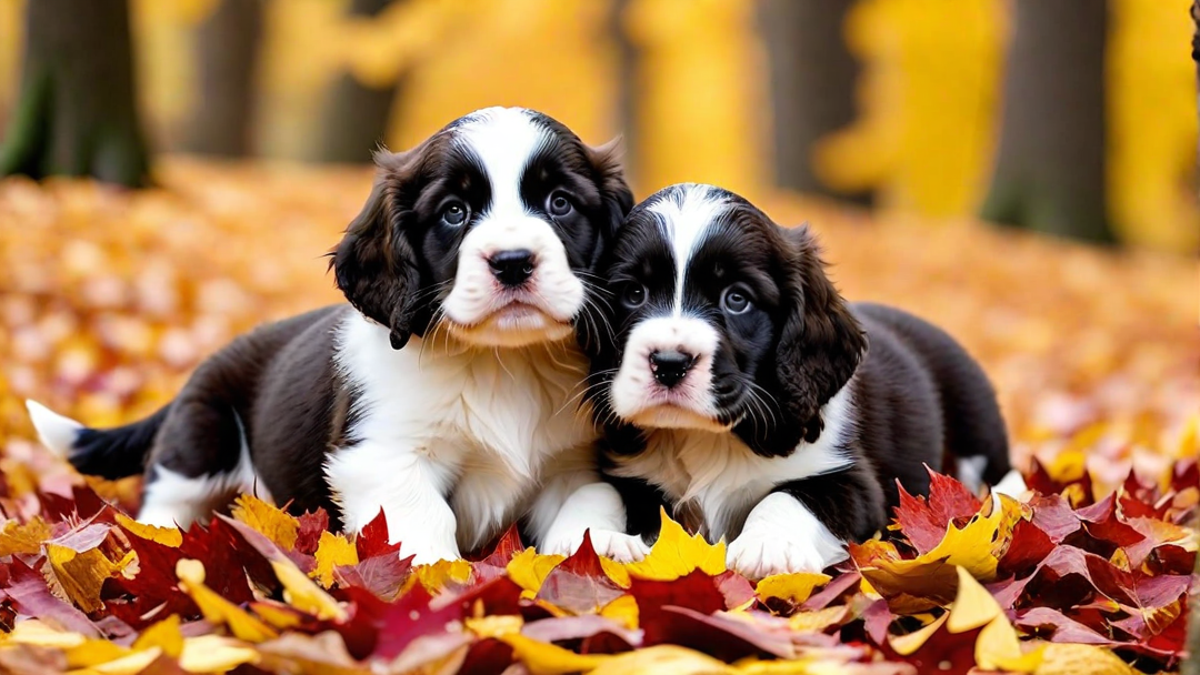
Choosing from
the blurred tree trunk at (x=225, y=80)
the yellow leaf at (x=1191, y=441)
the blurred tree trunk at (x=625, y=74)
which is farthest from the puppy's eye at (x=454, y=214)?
the blurred tree trunk at (x=625, y=74)

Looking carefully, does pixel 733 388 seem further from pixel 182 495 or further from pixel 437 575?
pixel 182 495

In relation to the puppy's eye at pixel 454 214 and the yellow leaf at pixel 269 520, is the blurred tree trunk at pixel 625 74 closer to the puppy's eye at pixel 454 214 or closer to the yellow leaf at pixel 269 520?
the puppy's eye at pixel 454 214

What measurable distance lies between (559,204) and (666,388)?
2.15ft

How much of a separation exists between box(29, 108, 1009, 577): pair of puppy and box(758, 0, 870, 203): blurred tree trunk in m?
15.4

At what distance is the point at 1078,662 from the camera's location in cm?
275

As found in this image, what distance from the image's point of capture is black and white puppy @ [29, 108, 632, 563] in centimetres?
343

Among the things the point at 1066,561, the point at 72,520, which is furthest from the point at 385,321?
the point at 1066,561

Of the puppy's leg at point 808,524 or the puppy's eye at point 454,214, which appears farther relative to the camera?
the puppy's eye at point 454,214

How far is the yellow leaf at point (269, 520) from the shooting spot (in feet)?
11.4

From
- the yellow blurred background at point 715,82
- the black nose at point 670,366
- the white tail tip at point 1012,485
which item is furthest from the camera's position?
the yellow blurred background at point 715,82

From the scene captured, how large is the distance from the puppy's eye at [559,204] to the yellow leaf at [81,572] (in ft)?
4.83

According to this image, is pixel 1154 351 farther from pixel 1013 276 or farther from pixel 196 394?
pixel 196 394

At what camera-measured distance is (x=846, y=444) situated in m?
3.82

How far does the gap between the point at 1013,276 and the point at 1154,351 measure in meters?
2.63
